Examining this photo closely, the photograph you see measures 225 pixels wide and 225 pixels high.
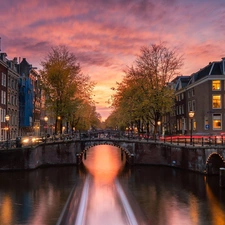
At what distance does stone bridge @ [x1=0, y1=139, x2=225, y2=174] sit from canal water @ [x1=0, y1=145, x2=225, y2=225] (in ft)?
4.59

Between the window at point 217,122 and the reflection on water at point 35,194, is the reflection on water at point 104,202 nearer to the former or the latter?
the reflection on water at point 35,194

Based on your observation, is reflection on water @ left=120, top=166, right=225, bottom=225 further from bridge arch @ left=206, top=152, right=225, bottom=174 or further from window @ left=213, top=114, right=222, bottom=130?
window @ left=213, top=114, right=222, bottom=130

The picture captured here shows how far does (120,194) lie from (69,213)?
8.04m

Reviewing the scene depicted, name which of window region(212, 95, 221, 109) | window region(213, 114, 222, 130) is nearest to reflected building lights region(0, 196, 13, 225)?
window region(213, 114, 222, 130)

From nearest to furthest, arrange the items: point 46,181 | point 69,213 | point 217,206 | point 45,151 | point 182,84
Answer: point 69,213
point 217,206
point 46,181
point 45,151
point 182,84

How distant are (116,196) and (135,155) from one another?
20523 millimetres

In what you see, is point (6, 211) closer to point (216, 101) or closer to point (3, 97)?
point (3, 97)

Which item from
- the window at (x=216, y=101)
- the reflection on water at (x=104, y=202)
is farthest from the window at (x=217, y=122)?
the reflection on water at (x=104, y=202)

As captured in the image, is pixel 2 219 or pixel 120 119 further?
pixel 120 119

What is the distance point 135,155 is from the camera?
5144cm

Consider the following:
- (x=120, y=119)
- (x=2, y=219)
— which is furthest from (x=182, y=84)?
(x=2, y=219)

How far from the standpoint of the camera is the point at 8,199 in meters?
29.3

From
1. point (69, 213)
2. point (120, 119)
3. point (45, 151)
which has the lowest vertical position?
point (69, 213)

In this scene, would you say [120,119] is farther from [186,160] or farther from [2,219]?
[2,219]
